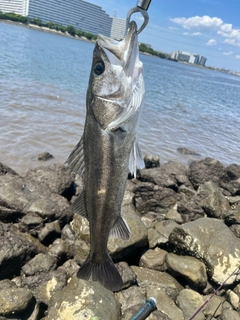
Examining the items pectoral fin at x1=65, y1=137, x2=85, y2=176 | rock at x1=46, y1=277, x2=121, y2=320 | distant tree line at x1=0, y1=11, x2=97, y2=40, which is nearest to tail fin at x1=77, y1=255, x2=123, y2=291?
pectoral fin at x1=65, y1=137, x2=85, y2=176

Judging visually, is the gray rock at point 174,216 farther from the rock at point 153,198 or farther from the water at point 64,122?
the water at point 64,122

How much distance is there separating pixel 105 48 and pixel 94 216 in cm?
160

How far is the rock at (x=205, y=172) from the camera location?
37.0ft

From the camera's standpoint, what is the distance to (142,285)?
6293 mm

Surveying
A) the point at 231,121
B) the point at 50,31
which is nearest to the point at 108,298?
the point at 231,121

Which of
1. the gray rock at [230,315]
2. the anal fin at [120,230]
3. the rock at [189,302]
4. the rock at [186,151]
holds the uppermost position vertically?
the anal fin at [120,230]

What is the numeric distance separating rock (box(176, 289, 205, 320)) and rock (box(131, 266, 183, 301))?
0.62 feet

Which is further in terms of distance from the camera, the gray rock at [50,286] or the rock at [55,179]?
the rock at [55,179]

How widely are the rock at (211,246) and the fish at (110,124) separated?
4298 mm

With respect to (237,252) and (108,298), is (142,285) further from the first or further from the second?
A: (237,252)

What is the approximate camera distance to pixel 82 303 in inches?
193

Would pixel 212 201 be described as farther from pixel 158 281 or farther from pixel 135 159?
pixel 135 159

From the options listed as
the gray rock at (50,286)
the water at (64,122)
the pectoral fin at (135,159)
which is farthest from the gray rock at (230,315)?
the water at (64,122)

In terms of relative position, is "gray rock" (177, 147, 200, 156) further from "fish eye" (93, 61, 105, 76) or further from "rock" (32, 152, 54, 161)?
"fish eye" (93, 61, 105, 76)
